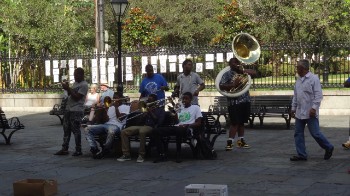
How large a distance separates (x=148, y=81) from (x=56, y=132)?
5.02 metres

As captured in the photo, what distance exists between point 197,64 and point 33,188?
13.5m

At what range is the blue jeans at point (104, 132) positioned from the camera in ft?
40.5

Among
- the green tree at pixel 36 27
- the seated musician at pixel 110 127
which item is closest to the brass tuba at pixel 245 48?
the seated musician at pixel 110 127

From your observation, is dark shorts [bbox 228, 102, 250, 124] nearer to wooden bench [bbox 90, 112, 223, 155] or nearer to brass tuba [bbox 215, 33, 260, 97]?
wooden bench [bbox 90, 112, 223, 155]

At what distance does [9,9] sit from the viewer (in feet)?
96.0

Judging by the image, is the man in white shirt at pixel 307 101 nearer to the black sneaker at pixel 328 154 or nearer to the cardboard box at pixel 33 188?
the black sneaker at pixel 328 154

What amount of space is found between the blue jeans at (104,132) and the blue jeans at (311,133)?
3290mm

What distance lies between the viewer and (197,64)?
72.4 feet

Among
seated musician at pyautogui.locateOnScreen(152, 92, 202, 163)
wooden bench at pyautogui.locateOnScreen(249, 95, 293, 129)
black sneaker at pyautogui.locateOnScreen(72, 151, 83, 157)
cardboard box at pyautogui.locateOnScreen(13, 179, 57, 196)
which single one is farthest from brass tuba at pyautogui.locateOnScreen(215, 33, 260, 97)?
cardboard box at pyautogui.locateOnScreen(13, 179, 57, 196)

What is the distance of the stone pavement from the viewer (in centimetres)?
944

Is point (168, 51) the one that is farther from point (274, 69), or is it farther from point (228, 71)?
point (228, 71)

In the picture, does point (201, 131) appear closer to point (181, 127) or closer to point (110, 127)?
point (181, 127)

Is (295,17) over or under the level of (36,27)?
over

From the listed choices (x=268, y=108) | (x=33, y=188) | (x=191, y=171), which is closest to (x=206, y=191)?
(x=33, y=188)
